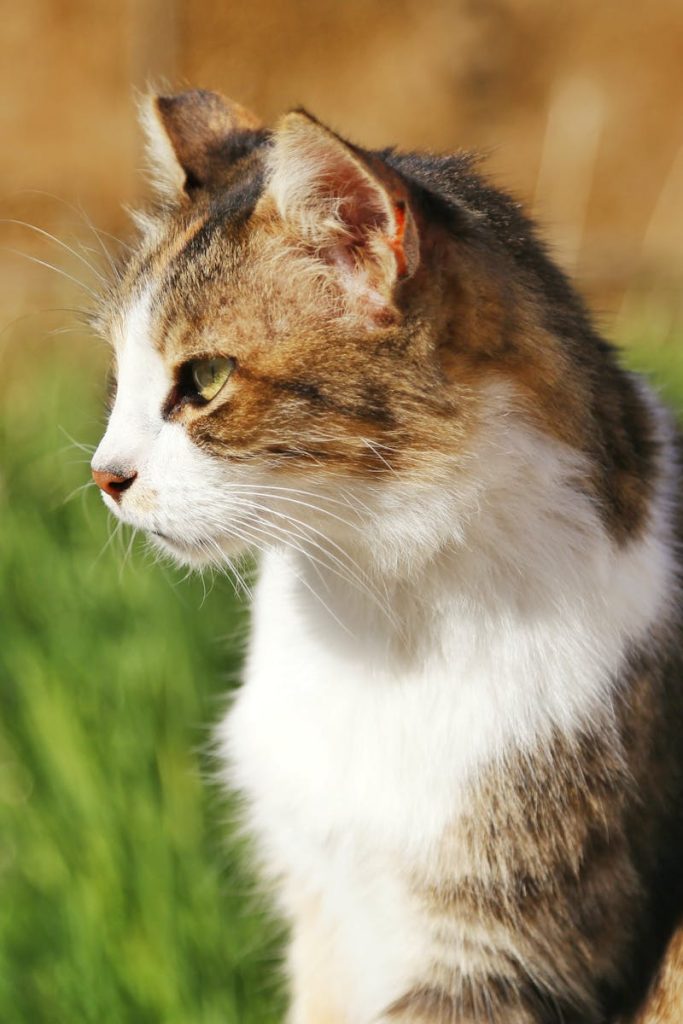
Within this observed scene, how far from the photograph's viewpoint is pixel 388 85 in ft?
11.5

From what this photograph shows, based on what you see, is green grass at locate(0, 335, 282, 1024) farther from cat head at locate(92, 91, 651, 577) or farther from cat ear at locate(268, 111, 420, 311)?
cat ear at locate(268, 111, 420, 311)

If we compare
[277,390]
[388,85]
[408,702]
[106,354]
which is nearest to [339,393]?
[277,390]

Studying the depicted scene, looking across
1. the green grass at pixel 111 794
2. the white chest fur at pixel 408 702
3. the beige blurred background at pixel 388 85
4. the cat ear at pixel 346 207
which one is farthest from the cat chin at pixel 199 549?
the beige blurred background at pixel 388 85

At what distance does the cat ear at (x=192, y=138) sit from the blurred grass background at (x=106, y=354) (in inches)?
5.2

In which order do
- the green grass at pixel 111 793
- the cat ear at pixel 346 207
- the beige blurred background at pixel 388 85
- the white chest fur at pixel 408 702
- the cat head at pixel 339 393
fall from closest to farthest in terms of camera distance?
the cat ear at pixel 346 207, the cat head at pixel 339 393, the white chest fur at pixel 408 702, the green grass at pixel 111 793, the beige blurred background at pixel 388 85

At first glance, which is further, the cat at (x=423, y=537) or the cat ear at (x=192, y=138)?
the cat ear at (x=192, y=138)

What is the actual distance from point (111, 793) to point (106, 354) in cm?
84

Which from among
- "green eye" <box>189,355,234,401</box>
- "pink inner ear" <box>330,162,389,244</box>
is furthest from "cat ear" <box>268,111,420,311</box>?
"green eye" <box>189,355,234,401</box>

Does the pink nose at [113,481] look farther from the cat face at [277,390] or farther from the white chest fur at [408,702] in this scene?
the white chest fur at [408,702]

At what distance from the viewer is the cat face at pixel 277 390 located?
100cm

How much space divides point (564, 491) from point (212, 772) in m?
0.73

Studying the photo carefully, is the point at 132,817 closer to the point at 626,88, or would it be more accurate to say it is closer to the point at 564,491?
the point at 564,491

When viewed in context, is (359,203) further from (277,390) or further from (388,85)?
(388,85)

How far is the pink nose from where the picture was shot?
3.36 feet
